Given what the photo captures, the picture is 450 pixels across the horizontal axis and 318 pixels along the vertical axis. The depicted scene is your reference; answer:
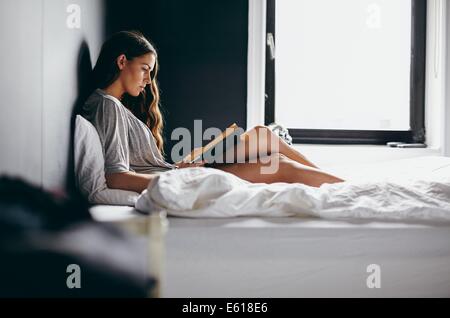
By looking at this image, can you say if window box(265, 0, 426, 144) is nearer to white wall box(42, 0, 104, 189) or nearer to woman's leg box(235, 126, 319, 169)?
woman's leg box(235, 126, 319, 169)

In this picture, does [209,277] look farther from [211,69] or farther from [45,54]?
[211,69]

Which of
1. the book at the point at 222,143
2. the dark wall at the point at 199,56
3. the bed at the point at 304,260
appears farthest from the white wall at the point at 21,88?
the dark wall at the point at 199,56

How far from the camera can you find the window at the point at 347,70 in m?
3.61

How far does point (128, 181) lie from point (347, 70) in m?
2.23

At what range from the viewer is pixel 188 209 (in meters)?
1.51

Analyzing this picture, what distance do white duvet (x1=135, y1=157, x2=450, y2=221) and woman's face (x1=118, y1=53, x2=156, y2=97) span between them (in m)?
0.82

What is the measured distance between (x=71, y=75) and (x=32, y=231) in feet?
4.19

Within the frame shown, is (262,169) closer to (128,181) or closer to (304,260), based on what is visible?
(128,181)

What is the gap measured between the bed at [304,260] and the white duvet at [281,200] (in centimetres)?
6

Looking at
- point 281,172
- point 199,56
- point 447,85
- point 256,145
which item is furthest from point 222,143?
point 447,85

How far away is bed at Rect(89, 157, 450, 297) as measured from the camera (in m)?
1.41

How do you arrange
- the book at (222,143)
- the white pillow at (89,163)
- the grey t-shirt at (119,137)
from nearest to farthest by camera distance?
the white pillow at (89,163) → the grey t-shirt at (119,137) → the book at (222,143)

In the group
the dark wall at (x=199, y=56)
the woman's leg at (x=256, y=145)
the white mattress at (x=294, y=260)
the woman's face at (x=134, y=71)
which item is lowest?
the white mattress at (x=294, y=260)

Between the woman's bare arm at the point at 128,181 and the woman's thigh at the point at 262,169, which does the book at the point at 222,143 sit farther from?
the woman's bare arm at the point at 128,181
